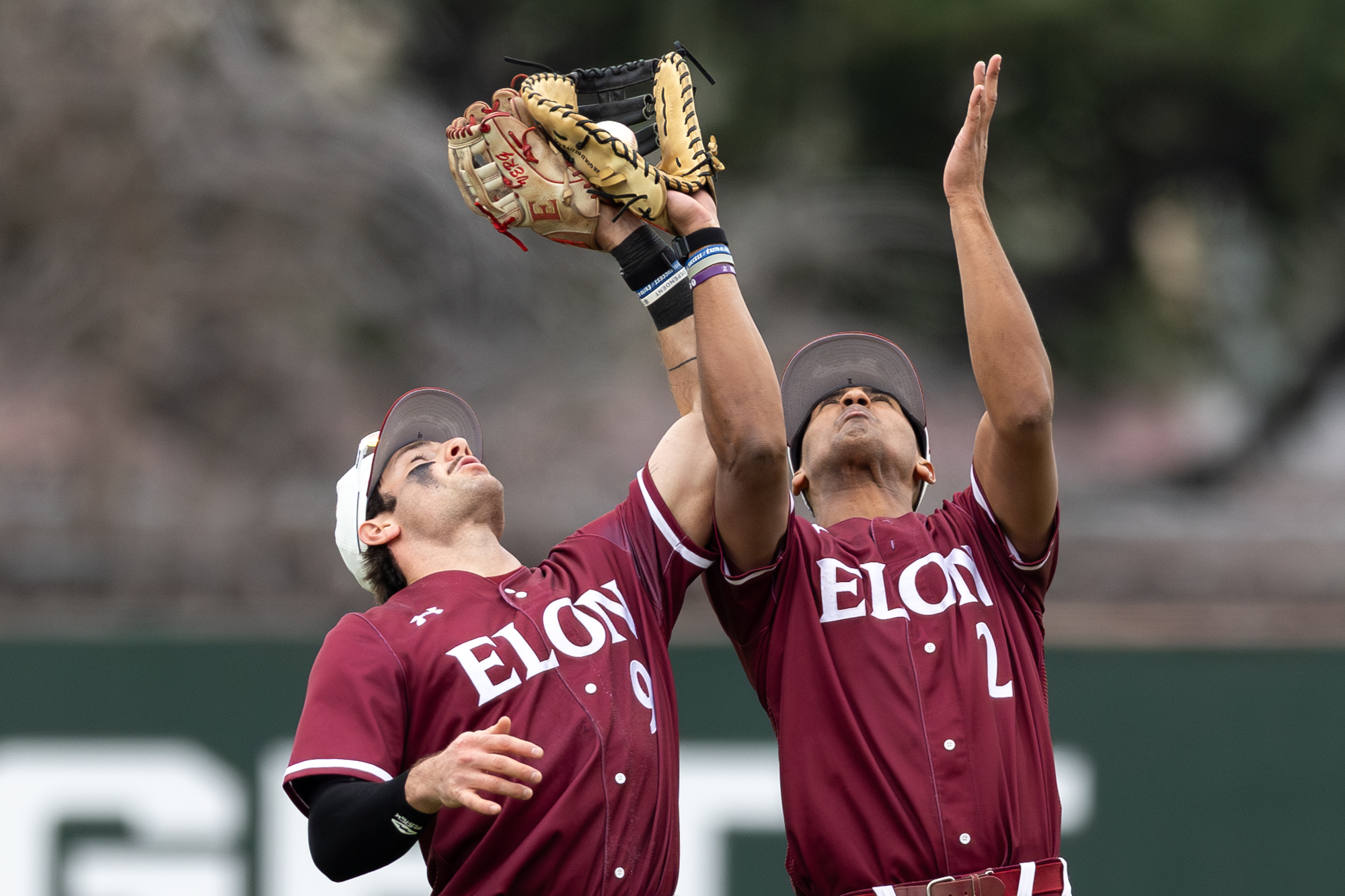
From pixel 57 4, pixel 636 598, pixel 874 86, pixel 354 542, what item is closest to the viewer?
pixel 636 598

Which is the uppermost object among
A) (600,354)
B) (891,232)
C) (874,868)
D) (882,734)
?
(891,232)

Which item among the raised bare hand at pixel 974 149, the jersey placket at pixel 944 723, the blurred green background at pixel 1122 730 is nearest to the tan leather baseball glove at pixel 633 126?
the raised bare hand at pixel 974 149

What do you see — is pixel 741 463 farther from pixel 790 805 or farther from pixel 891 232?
pixel 891 232

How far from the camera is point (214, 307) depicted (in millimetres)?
7961

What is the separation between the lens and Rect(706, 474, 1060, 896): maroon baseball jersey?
3070 millimetres

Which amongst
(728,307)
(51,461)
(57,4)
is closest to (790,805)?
(728,307)

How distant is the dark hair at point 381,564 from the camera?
11.6ft

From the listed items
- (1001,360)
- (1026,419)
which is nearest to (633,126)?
(1001,360)

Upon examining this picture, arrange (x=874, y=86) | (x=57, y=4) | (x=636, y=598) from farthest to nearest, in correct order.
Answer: (x=874, y=86)
(x=57, y=4)
(x=636, y=598)

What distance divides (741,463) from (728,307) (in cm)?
34

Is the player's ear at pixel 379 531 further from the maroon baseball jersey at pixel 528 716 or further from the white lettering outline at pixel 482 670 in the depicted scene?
the white lettering outline at pixel 482 670

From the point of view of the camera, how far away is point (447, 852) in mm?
3057

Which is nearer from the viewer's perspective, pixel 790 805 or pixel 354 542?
pixel 790 805

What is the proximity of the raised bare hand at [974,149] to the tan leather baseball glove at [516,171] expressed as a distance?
2.56 feet
